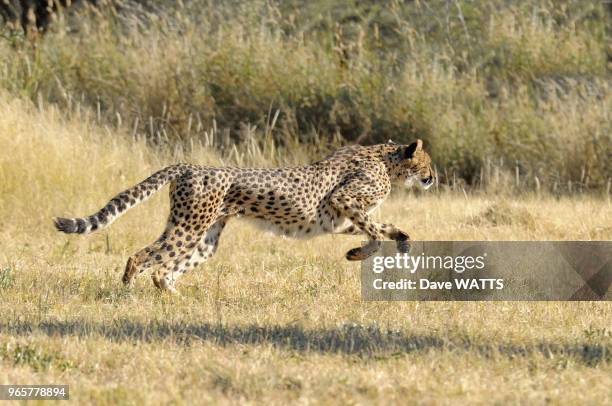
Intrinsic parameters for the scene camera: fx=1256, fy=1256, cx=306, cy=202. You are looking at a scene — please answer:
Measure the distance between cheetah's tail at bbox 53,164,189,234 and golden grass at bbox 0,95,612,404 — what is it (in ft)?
1.45

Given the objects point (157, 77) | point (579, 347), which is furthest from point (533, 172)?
point (579, 347)

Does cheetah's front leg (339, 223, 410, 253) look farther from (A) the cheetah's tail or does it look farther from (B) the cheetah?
(A) the cheetah's tail

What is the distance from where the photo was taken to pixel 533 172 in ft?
42.9

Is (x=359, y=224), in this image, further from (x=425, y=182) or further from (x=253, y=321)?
(x=253, y=321)

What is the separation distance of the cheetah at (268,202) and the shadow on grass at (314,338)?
88cm

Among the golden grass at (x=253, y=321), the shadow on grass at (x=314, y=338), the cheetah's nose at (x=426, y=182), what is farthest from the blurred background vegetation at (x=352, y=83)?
the shadow on grass at (x=314, y=338)

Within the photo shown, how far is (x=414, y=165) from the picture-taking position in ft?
27.9

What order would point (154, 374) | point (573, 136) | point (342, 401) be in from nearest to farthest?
1. point (342, 401)
2. point (154, 374)
3. point (573, 136)

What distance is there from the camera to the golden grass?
201 inches

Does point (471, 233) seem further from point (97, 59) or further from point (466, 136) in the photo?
point (97, 59)

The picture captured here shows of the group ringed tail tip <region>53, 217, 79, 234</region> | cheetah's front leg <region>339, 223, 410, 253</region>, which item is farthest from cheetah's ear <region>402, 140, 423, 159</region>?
ringed tail tip <region>53, 217, 79, 234</region>

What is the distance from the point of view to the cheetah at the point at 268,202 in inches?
291

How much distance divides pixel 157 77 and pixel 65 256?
547 centimetres

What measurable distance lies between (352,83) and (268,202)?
6.44 meters
